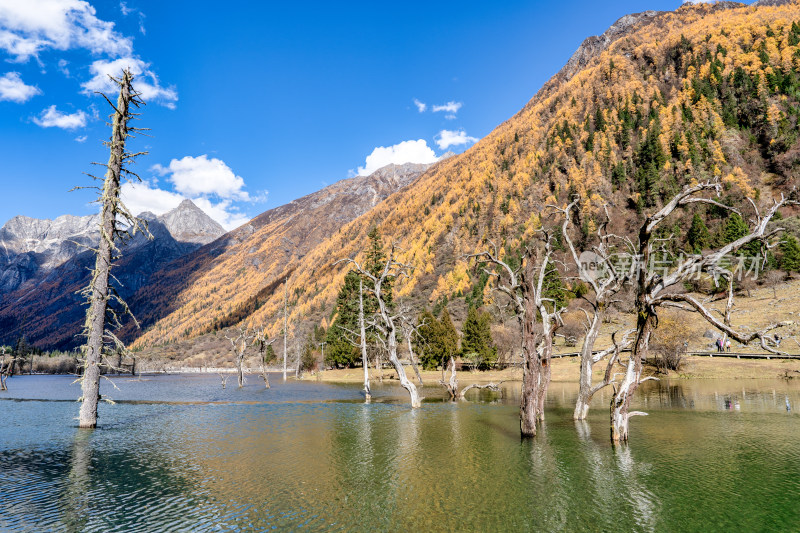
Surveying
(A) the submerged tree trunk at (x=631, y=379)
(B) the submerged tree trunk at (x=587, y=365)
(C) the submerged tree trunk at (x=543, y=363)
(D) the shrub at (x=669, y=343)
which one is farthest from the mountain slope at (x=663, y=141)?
(A) the submerged tree trunk at (x=631, y=379)

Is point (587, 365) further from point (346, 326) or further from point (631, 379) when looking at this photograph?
point (346, 326)

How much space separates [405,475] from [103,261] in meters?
20.8

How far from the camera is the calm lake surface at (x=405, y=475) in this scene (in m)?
10.3

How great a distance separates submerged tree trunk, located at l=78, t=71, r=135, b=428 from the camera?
890 inches

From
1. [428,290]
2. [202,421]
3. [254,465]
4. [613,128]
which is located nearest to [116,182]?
[202,421]

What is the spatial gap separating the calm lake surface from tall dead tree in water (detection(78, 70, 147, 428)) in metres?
3.02

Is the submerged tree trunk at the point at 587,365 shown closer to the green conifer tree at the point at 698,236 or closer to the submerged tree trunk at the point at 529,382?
the submerged tree trunk at the point at 529,382

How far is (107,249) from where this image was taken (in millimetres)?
23094

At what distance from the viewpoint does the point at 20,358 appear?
485 feet

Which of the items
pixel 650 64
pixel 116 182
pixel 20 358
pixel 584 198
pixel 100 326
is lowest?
pixel 20 358

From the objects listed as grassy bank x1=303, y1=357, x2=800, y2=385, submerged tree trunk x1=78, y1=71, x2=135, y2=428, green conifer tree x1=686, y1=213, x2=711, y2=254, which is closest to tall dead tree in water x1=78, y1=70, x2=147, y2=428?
submerged tree trunk x1=78, y1=71, x2=135, y2=428

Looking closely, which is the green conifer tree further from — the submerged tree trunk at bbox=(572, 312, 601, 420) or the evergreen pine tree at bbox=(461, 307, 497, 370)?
the submerged tree trunk at bbox=(572, 312, 601, 420)

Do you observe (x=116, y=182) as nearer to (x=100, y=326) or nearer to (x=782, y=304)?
(x=100, y=326)

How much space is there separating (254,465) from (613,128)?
20041 centimetres
